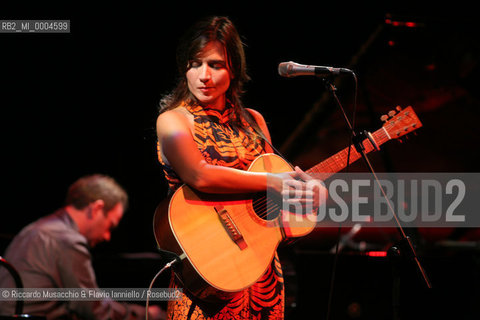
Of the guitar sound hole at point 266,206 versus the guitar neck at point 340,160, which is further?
the guitar neck at point 340,160

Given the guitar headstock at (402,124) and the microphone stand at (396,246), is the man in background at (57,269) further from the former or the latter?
the guitar headstock at (402,124)

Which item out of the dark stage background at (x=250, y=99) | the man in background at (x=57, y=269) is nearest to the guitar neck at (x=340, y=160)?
the dark stage background at (x=250, y=99)

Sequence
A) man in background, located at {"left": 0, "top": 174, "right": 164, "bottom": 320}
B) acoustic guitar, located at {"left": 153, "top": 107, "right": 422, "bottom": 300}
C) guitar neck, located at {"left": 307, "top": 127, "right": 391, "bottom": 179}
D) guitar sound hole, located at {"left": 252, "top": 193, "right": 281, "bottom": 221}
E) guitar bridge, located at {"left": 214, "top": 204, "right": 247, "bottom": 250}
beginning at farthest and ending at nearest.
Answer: man in background, located at {"left": 0, "top": 174, "right": 164, "bottom": 320}
guitar neck, located at {"left": 307, "top": 127, "right": 391, "bottom": 179}
guitar sound hole, located at {"left": 252, "top": 193, "right": 281, "bottom": 221}
guitar bridge, located at {"left": 214, "top": 204, "right": 247, "bottom": 250}
acoustic guitar, located at {"left": 153, "top": 107, "right": 422, "bottom": 300}

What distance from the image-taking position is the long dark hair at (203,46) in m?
2.21

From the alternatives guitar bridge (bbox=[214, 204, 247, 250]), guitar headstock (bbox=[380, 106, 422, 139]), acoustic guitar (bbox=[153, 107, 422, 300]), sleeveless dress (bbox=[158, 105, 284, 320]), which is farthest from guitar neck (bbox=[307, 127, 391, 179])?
guitar bridge (bbox=[214, 204, 247, 250])

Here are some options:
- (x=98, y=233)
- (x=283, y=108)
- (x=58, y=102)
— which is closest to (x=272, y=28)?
(x=283, y=108)

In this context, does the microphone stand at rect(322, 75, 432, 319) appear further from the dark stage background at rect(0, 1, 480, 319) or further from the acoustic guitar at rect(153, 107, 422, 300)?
the dark stage background at rect(0, 1, 480, 319)

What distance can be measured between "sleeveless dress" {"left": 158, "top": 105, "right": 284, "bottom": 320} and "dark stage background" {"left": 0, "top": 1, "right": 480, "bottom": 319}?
156 centimetres

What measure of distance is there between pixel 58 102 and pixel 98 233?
1280mm

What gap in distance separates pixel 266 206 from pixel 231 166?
248mm

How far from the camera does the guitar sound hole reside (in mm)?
2193

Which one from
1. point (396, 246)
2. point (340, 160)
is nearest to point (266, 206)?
point (340, 160)

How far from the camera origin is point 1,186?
163 inches

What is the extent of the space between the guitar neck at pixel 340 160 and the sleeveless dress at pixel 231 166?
0.31m
